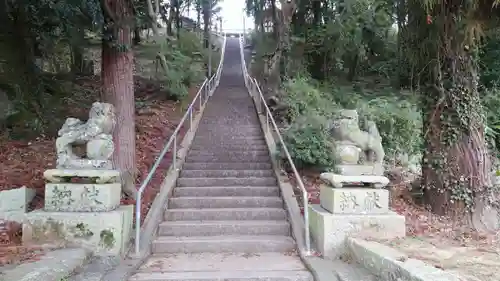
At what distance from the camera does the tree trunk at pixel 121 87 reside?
6117mm

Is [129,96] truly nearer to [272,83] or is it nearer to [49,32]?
[49,32]

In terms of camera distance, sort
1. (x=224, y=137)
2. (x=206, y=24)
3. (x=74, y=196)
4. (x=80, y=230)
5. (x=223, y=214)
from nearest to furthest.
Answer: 1. (x=80, y=230)
2. (x=74, y=196)
3. (x=223, y=214)
4. (x=224, y=137)
5. (x=206, y=24)

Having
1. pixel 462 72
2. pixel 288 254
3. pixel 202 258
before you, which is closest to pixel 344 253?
pixel 288 254

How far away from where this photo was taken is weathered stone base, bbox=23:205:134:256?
14.6ft

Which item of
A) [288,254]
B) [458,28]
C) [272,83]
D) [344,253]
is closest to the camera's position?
[344,253]

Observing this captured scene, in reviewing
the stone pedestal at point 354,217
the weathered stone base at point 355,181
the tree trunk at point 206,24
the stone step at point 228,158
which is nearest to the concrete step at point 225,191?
the stone step at point 228,158

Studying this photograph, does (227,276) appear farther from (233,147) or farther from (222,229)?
(233,147)

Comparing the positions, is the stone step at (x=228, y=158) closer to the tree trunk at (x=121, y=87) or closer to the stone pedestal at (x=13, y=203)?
the tree trunk at (x=121, y=87)

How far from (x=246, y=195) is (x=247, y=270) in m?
2.30

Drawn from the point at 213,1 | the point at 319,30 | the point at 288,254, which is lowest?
the point at 288,254

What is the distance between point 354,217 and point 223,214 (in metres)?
2.06

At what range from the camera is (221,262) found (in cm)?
473

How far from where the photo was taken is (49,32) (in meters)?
9.72

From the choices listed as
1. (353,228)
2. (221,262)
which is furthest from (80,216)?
(353,228)
